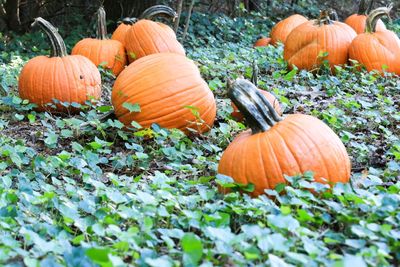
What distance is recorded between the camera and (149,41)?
20.9 feet

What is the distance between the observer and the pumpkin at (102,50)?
6422 mm

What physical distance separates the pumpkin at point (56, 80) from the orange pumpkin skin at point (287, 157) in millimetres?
2340

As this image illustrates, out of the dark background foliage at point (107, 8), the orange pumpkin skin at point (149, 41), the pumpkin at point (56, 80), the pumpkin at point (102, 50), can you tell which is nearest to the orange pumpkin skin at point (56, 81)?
the pumpkin at point (56, 80)

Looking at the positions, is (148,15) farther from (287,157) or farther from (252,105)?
(287,157)

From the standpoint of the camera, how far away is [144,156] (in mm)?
3627

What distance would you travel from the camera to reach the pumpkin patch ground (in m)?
2.24

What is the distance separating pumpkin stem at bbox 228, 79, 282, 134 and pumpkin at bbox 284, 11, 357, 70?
3.23 m

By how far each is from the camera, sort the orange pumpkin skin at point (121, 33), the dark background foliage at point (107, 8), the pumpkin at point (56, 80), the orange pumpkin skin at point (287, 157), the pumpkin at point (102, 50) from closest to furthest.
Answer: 1. the orange pumpkin skin at point (287, 157)
2. the pumpkin at point (56, 80)
3. the pumpkin at point (102, 50)
4. the orange pumpkin skin at point (121, 33)
5. the dark background foliage at point (107, 8)

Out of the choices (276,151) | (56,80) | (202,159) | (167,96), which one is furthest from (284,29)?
(276,151)

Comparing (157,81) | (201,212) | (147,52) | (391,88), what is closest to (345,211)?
(201,212)

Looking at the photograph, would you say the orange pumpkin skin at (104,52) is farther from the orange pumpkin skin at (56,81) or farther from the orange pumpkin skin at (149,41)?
the orange pumpkin skin at (56,81)

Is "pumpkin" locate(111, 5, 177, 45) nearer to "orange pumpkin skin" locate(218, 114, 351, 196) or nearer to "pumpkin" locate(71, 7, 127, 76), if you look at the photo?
"pumpkin" locate(71, 7, 127, 76)

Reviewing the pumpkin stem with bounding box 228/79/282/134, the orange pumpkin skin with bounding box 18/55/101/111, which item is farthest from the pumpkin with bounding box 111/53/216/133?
the pumpkin stem with bounding box 228/79/282/134

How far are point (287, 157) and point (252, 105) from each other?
1.14 ft
